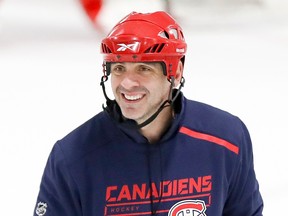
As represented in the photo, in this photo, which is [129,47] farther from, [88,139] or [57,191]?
[57,191]

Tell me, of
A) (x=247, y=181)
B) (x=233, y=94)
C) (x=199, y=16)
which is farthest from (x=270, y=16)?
(x=247, y=181)

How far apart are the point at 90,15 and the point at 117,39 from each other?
301 cm

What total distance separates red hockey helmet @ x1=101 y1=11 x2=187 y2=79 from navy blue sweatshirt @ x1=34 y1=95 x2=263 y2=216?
13 cm

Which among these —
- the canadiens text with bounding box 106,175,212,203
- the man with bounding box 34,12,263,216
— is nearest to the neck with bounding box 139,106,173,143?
the man with bounding box 34,12,263,216

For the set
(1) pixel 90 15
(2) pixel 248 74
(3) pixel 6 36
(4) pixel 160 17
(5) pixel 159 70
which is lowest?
(5) pixel 159 70

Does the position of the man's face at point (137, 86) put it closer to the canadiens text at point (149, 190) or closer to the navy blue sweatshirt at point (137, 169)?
the navy blue sweatshirt at point (137, 169)

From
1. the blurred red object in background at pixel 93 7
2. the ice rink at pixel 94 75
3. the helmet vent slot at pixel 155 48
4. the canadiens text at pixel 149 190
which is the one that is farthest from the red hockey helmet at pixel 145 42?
the blurred red object in background at pixel 93 7

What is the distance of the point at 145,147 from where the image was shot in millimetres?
1309

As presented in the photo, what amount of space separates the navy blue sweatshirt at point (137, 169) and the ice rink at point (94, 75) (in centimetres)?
74

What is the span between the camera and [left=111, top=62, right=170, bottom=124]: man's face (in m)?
1.21

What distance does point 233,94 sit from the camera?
2.98 m

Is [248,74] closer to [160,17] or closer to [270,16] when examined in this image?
[270,16]

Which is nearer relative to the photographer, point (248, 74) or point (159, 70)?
point (159, 70)

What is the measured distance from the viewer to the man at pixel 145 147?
123 cm
